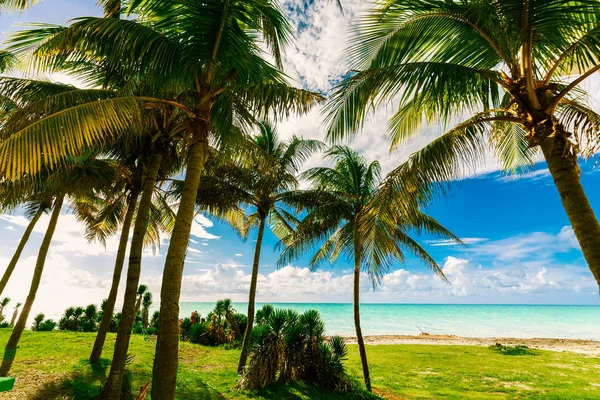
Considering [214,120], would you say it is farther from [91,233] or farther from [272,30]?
[91,233]

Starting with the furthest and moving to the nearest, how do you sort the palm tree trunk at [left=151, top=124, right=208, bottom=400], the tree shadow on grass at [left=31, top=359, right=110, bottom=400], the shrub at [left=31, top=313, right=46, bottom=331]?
the shrub at [left=31, top=313, right=46, bottom=331] < the tree shadow on grass at [left=31, top=359, right=110, bottom=400] < the palm tree trunk at [left=151, top=124, right=208, bottom=400]

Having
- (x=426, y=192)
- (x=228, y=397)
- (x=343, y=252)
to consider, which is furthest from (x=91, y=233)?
(x=426, y=192)

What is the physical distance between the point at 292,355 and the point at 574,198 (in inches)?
321

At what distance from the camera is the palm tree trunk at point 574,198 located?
3203mm

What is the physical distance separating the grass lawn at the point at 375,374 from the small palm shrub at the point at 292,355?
0.47 metres

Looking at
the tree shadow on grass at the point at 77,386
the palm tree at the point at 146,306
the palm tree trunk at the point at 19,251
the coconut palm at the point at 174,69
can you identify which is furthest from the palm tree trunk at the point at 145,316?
the coconut palm at the point at 174,69

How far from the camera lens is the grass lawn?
7941mm

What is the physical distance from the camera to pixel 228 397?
7.84m

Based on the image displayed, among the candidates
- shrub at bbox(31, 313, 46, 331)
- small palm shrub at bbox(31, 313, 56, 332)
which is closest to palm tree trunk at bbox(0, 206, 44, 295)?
small palm shrub at bbox(31, 313, 56, 332)

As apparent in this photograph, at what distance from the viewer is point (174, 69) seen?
4895 millimetres

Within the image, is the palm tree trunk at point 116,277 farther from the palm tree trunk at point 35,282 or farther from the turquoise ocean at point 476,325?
the turquoise ocean at point 476,325

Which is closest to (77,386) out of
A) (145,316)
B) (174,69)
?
(174,69)

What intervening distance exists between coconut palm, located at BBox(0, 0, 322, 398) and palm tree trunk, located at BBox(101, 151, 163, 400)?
2.49 meters

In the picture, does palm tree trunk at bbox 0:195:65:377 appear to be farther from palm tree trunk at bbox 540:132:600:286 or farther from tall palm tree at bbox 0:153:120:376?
palm tree trunk at bbox 540:132:600:286
